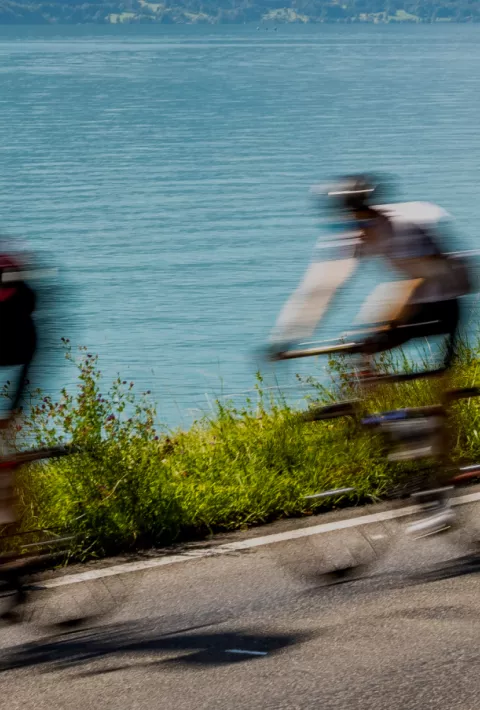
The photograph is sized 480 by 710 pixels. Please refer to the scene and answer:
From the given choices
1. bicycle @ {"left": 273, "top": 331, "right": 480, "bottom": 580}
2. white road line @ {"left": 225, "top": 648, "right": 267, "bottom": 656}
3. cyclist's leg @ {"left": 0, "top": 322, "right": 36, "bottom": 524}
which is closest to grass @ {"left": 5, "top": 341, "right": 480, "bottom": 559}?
bicycle @ {"left": 273, "top": 331, "right": 480, "bottom": 580}

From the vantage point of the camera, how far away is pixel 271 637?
5.39 meters

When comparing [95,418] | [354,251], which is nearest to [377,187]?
[354,251]

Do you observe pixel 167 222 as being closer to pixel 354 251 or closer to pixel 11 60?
pixel 354 251

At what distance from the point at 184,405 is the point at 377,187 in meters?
18.7

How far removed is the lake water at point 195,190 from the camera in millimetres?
33000

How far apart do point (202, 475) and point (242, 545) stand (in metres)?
0.98

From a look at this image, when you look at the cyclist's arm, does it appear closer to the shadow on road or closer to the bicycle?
the bicycle

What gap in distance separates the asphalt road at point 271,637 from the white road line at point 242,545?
0.07m

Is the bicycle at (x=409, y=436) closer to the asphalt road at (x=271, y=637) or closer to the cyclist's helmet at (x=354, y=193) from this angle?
the asphalt road at (x=271, y=637)

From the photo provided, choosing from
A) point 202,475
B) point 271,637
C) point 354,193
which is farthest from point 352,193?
point 202,475

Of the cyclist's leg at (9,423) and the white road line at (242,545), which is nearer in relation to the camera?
the cyclist's leg at (9,423)

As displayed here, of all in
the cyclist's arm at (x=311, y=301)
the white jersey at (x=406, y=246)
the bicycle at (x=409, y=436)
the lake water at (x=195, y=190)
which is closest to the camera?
the cyclist's arm at (x=311, y=301)

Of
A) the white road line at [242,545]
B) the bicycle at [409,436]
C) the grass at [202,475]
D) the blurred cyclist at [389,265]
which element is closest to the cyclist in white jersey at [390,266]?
the blurred cyclist at [389,265]

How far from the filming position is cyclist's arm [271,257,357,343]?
539cm
